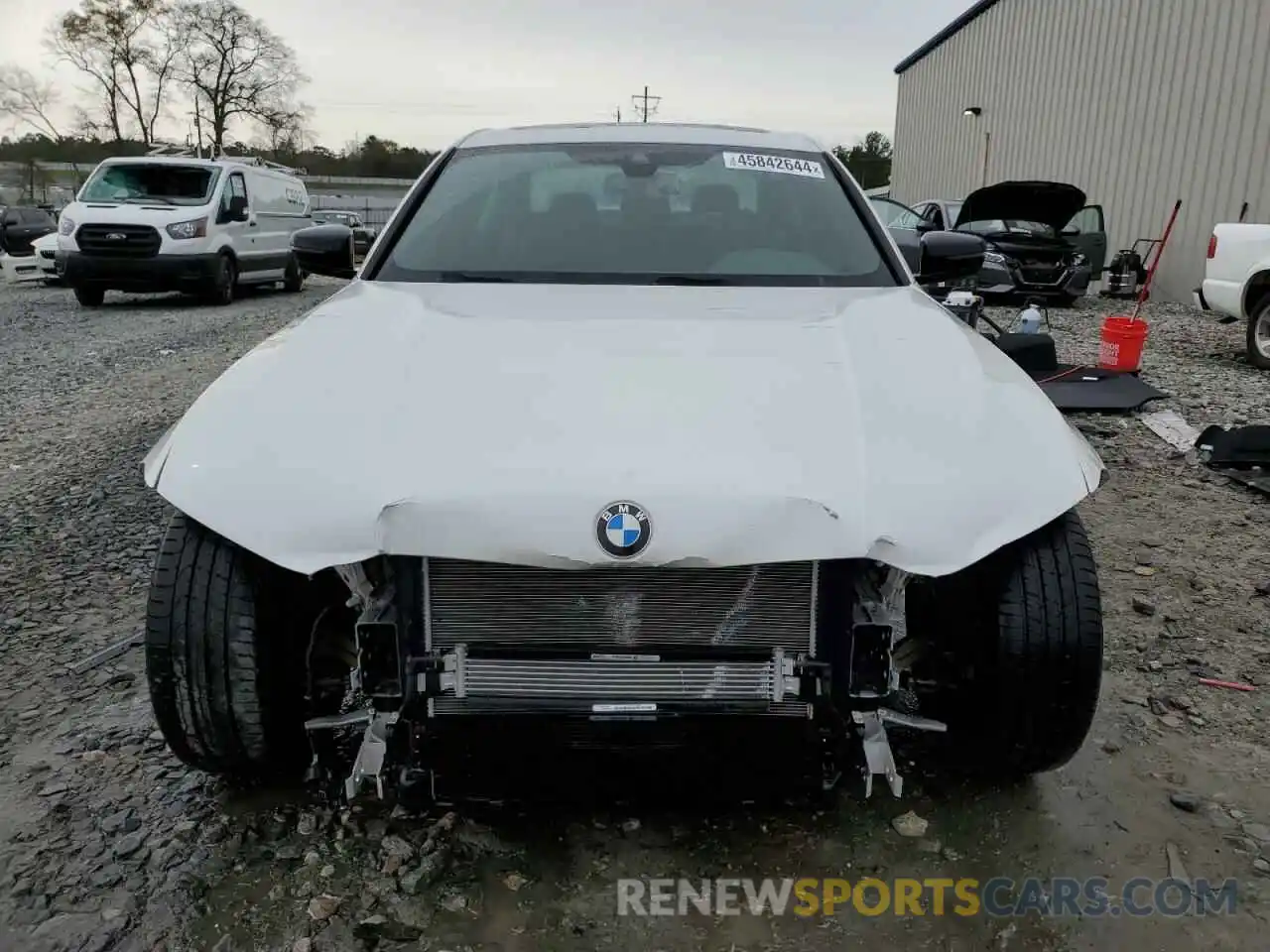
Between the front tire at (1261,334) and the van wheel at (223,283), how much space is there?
11.5 meters

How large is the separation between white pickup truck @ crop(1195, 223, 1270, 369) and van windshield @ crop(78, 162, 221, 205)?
11.5m

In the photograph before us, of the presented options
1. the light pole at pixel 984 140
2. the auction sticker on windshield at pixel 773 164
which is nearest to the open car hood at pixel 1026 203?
the light pole at pixel 984 140

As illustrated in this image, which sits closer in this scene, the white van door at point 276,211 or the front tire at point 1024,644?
the front tire at point 1024,644

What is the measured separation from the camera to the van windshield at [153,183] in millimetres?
13078

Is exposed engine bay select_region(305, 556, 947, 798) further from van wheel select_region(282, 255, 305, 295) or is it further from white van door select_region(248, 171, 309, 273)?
van wheel select_region(282, 255, 305, 295)

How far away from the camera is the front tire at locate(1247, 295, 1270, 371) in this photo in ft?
27.6

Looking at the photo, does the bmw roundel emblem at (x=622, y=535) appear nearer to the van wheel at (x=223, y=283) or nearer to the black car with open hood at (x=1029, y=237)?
the black car with open hood at (x=1029, y=237)

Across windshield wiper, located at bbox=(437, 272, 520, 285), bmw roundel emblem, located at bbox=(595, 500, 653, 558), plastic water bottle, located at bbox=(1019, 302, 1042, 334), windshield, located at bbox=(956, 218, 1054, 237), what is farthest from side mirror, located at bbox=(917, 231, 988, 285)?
windshield, located at bbox=(956, 218, 1054, 237)

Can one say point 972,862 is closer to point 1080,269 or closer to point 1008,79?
point 1080,269

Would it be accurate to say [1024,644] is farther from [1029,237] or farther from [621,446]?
[1029,237]

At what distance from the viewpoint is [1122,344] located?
7.58 metres

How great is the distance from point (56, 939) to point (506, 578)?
3.55 ft

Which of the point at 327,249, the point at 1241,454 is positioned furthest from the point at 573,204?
the point at 1241,454

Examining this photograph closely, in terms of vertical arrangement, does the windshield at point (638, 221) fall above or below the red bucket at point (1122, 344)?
above
